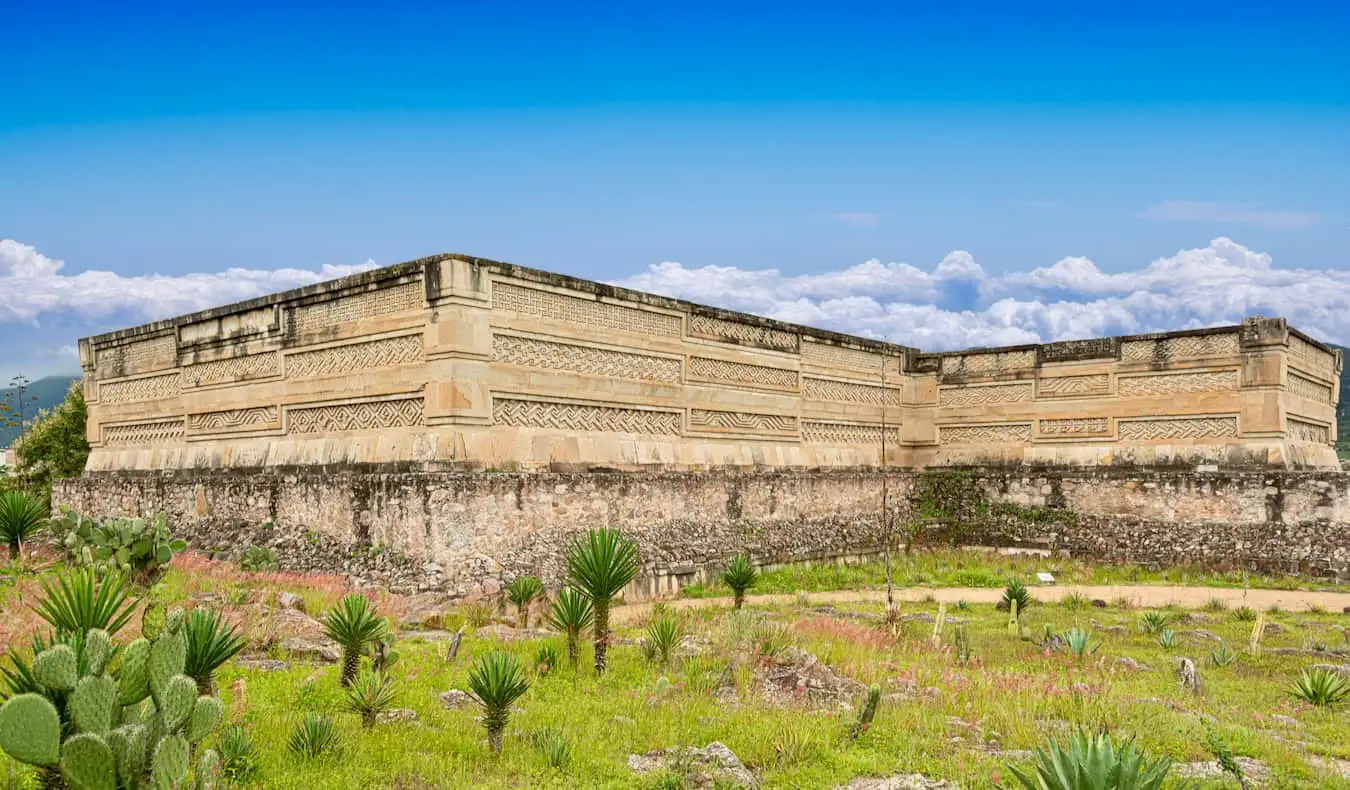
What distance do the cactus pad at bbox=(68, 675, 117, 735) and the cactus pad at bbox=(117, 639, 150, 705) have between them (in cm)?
14

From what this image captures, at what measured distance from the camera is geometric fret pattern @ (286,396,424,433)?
13.6 m

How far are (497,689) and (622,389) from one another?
30.8 feet

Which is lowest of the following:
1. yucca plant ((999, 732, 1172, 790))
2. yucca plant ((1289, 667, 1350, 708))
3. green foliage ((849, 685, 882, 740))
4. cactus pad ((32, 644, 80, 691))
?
yucca plant ((1289, 667, 1350, 708))

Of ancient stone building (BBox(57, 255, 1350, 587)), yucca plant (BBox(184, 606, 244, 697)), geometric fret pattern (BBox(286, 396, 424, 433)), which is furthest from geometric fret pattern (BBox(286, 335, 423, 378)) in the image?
yucca plant (BBox(184, 606, 244, 697))

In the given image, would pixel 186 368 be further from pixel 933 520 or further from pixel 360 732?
pixel 933 520

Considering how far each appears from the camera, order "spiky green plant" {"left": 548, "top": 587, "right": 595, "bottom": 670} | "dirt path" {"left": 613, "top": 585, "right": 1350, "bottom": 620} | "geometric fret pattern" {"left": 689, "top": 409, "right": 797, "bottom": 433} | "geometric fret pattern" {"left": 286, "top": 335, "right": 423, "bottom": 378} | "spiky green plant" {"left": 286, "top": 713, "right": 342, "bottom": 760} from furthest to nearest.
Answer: "geometric fret pattern" {"left": 689, "top": 409, "right": 797, "bottom": 433} → "dirt path" {"left": 613, "top": 585, "right": 1350, "bottom": 620} → "geometric fret pattern" {"left": 286, "top": 335, "right": 423, "bottom": 378} → "spiky green plant" {"left": 548, "top": 587, "right": 595, "bottom": 670} → "spiky green plant" {"left": 286, "top": 713, "right": 342, "bottom": 760}

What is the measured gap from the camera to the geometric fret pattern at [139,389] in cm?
1781

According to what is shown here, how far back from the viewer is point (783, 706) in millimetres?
7758

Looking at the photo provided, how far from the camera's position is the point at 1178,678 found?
30.4 ft

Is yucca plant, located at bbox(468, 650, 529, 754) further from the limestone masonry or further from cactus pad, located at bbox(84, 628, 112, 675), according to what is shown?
the limestone masonry

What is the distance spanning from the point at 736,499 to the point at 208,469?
8889mm

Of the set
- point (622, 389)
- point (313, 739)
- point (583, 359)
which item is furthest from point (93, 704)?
point (622, 389)

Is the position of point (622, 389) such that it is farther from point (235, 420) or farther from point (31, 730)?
point (31, 730)

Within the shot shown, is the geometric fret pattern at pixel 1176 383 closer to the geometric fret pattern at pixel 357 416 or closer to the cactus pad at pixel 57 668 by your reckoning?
the geometric fret pattern at pixel 357 416
